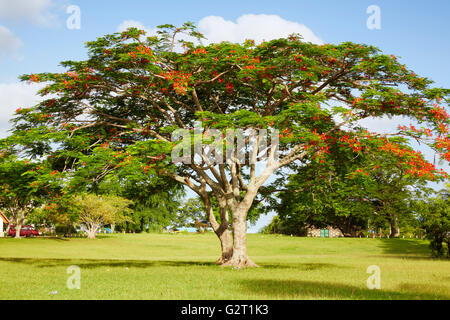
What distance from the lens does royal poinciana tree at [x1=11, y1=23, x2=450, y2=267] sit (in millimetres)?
19547

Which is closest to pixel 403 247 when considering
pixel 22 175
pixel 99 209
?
pixel 99 209

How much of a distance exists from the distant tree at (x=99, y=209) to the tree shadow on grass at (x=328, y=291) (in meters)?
50.3

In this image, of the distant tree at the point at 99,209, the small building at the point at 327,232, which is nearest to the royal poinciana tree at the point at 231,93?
the distant tree at the point at 99,209

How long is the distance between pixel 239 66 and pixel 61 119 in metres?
9.96

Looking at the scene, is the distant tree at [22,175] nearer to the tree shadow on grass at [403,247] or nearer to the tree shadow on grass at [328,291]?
the tree shadow on grass at [328,291]

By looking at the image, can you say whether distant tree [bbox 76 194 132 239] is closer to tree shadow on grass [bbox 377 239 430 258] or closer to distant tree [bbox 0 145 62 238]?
tree shadow on grass [bbox 377 239 430 258]

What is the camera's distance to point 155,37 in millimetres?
20953

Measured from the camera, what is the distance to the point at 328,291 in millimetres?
13484

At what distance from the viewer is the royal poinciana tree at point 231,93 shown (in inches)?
770

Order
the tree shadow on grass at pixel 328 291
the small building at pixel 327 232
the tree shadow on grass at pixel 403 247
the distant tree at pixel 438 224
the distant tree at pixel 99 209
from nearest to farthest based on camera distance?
the tree shadow on grass at pixel 328 291 < the distant tree at pixel 438 224 < the tree shadow on grass at pixel 403 247 < the distant tree at pixel 99 209 < the small building at pixel 327 232

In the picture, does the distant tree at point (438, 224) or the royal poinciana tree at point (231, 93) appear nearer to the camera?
the royal poinciana tree at point (231, 93)
